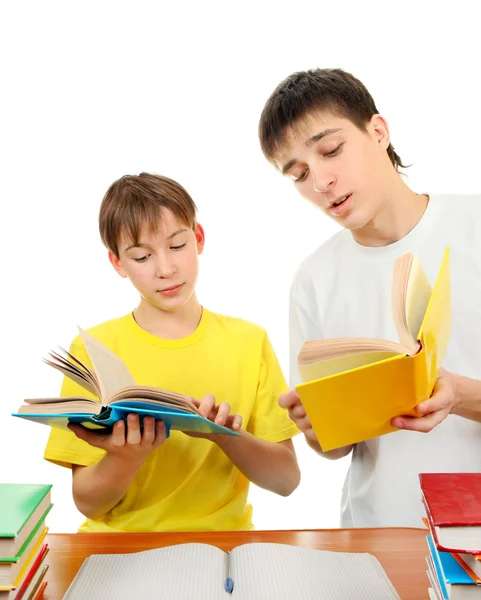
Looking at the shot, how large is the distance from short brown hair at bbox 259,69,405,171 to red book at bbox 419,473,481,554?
851 mm

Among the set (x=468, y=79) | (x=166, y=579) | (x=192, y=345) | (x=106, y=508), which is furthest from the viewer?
(x=468, y=79)

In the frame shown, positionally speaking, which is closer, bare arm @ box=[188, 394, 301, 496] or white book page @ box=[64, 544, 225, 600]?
white book page @ box=[64, 544, 225, 600]

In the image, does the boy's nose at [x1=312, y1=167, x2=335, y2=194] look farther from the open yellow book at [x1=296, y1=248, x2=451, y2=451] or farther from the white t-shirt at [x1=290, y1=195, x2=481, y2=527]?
the open yellow book at [x1=296, y1=248, x2=451, y2=451]

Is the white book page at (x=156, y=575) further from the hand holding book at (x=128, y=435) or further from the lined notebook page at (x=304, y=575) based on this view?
the hand holding book at (x=128, y=435)

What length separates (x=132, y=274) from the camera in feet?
5.04

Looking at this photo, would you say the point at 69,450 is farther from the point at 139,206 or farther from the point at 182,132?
the point at 182,132

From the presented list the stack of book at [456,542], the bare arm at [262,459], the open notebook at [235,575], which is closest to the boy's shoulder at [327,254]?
the bare arm at [262,459]

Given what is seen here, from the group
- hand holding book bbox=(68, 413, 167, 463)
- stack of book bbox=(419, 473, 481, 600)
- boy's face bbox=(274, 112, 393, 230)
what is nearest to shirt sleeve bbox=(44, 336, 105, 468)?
hand holding book bbox=(68, 413, 167, 463)

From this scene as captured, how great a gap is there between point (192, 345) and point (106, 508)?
0.42 meters

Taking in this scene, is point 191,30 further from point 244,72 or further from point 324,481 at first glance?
point 324,481

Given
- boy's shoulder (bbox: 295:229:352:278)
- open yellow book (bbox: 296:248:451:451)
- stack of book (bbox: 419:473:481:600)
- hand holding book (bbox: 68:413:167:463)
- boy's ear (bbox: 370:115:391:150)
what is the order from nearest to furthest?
1. stack of book (bbox: 419:473:481:600)
2. open yellow book (bbox: 296:248:451:451)
3. hand holding book (bbox: 68:413:167:463)
4. boy's ear (bbox: 370:115:391:150)
5. boy's shoulder (bbox: 295:229:352:278)

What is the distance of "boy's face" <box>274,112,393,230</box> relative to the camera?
1.46 meters

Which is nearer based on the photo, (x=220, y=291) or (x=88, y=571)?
(x=88, y=571)

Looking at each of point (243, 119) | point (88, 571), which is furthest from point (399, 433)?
point (243, 119)
